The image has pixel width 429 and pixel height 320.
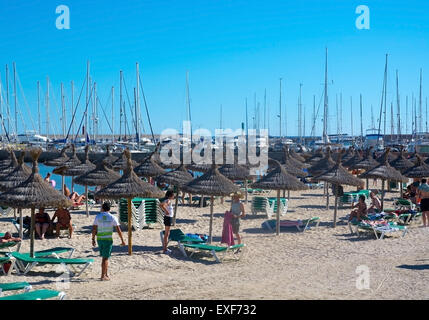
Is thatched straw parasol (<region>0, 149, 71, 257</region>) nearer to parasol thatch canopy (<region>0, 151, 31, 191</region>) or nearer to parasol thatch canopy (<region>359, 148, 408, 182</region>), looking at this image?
Result: parasol thatch canopy (<region>0, 151, 31, 191</region>)

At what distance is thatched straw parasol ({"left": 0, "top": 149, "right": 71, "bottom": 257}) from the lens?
9781mm

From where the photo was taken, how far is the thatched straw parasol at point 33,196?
978 centimetres

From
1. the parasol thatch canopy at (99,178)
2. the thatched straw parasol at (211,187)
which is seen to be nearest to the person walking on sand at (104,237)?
the thatched straw parasol at (211,187)

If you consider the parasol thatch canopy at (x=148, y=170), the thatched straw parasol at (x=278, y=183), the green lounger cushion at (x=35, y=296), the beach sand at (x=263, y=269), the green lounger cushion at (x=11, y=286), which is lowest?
the beach sand at (x=263, y=269)

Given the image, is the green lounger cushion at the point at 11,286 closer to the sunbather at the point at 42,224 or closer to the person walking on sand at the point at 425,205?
the sunbather at the point at 42,224

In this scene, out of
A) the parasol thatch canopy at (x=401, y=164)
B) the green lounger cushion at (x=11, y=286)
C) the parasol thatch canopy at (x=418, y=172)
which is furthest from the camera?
the parasol thatch canopy at (x=401, y=164)

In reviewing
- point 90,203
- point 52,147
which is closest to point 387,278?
point 90,203

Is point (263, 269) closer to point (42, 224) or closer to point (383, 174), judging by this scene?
point (42, 224)

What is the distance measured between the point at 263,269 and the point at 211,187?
10.4 feet

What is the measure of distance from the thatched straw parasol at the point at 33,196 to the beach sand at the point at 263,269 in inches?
50.3

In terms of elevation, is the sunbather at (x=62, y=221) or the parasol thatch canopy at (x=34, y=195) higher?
the parasol thatch canopy at (x=34, y=195)
